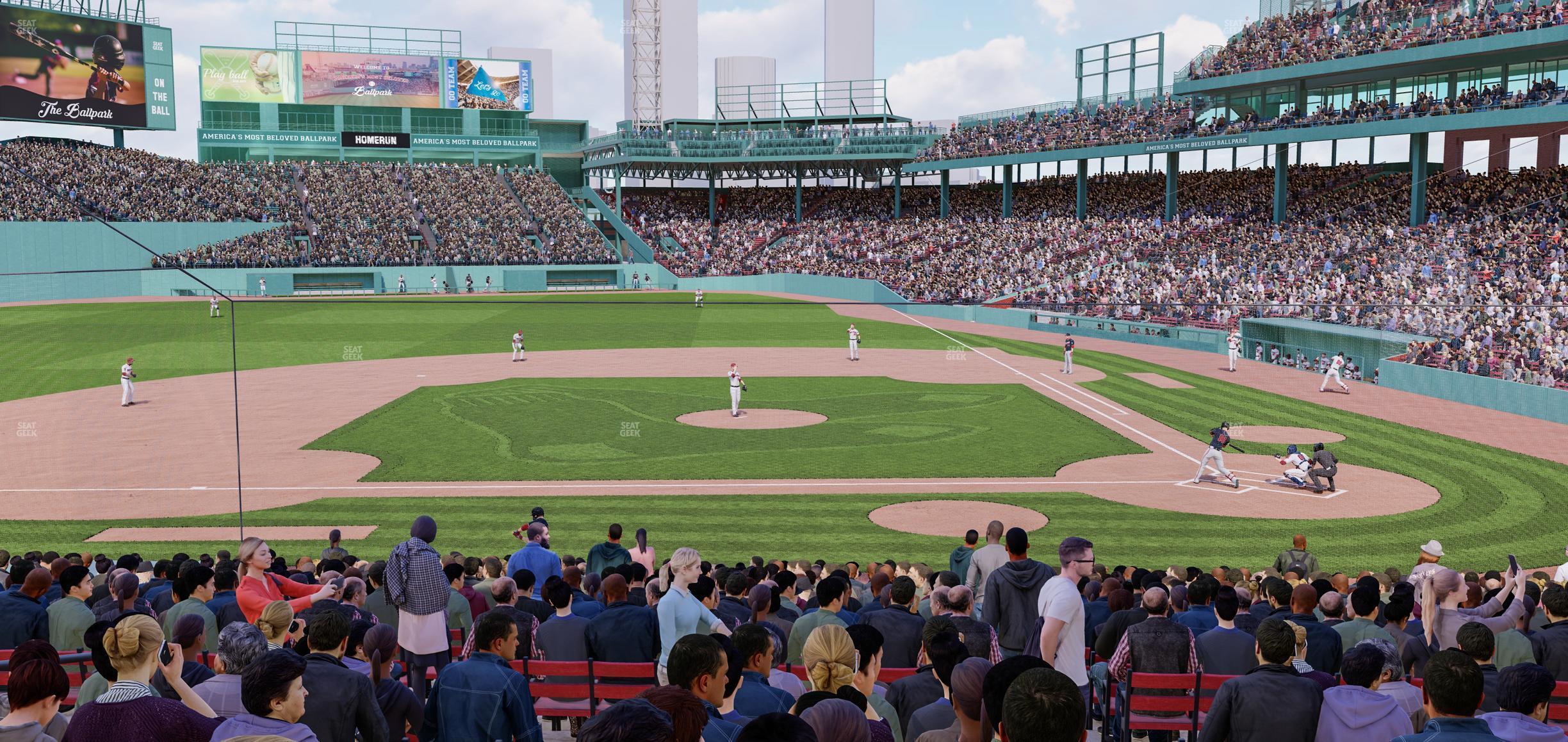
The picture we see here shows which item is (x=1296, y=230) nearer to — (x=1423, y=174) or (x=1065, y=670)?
(x=1423, y=174)

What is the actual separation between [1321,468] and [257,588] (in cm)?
1868

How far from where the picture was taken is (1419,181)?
48.2m

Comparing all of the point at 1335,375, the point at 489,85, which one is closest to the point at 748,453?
the point at 1335,375

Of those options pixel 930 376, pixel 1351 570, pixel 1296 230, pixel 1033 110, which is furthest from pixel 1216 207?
pixel 1351 570

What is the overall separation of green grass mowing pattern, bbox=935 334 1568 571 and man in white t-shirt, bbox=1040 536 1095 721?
9.59m

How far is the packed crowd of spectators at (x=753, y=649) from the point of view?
5.00m

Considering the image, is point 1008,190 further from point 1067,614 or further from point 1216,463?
point 1067,614

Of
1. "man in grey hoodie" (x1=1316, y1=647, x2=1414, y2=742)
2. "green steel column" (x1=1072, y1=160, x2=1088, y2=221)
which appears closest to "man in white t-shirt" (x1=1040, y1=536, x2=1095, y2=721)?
"man in grey hoodie" (x1=1316, y1=647, x2=1414, y2=742)

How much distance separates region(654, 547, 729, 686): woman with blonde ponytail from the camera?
306 inches

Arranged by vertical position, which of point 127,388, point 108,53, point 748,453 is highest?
point 108,53

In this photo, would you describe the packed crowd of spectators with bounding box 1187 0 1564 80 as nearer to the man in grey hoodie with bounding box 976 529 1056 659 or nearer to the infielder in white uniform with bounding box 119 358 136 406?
the man in grey hoodie with bounding box 976 529 1056 659

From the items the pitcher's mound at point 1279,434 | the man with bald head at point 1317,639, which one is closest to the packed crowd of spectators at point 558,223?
the pitcher's mound at point 1279,434

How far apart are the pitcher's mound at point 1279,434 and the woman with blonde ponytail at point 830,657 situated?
24217mm

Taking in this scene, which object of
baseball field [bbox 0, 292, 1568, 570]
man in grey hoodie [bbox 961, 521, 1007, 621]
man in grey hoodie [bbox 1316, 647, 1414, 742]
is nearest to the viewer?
man in grey hoodie [bbox 1316, 647, 1414, 742]
